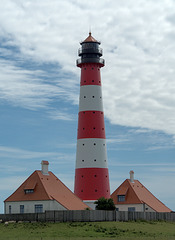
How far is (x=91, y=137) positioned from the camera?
8212 cm

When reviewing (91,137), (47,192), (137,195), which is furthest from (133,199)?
(47,192)

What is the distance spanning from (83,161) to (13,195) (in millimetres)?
12414

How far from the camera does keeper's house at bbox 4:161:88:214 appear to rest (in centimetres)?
7331

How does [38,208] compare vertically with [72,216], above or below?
above

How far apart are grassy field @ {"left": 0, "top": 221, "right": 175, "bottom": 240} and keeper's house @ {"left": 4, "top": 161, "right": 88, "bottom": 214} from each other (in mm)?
8643

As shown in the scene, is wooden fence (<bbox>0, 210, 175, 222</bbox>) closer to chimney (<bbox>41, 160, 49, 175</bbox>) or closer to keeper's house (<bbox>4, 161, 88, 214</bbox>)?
keeper's house (<bbox>4, 161, 88, 214</bbox>)

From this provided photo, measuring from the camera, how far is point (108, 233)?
58594 mm

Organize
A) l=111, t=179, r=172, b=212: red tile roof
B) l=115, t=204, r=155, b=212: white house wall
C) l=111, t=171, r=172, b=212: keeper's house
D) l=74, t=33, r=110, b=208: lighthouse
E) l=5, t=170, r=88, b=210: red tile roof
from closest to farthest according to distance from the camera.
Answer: l=5, t=170, r=88, b=210: red tile roof < l=74, t=33, r=110, b=208: lighthouse < l=115, t=204, r=155, b=212: white house wall < l=111, t=171, r=172, b=212: keeper's house < l=111, t=179, r=172, b=212: red tile roof

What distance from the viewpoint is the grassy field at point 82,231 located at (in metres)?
56.4

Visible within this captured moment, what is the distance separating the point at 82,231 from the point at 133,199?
96.4 ft

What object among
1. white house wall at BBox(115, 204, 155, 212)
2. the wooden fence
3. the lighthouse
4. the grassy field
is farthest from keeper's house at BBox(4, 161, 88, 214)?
white house wall at BBox(115, 204, 155, 212)

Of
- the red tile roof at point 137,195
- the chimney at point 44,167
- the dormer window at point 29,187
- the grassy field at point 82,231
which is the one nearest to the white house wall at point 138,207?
the red tile roof at point 137,195

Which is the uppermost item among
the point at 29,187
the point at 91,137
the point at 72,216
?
the point at 91,137

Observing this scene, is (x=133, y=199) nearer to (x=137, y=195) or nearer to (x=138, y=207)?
(x=137, y=195)
